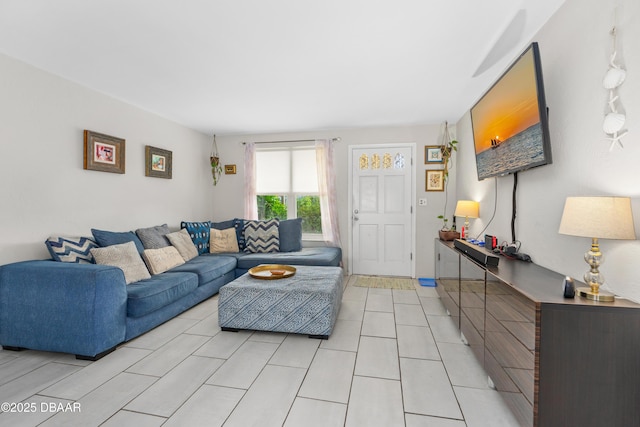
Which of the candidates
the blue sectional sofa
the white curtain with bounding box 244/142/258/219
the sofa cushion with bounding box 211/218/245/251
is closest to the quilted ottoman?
the blue sectional sofa

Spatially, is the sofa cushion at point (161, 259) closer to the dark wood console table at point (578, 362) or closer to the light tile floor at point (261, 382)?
the light tile floor at point (261, 382)

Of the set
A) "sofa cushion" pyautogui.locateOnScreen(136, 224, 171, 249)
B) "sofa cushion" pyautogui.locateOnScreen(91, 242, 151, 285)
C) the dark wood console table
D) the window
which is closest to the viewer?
the dark wood console table

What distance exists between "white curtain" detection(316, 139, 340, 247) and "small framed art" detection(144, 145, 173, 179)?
213 cm

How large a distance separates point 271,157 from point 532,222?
381 cm

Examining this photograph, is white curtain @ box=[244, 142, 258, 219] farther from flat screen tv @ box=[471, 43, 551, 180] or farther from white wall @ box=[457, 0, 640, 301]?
white wall @ box=[457, 0, 640, 301]

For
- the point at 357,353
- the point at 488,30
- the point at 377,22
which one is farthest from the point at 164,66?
the point at 357,353

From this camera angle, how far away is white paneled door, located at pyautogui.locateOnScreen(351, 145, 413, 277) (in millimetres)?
4543

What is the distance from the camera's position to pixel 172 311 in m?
2.89

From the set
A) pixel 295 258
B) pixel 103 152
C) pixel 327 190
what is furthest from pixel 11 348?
pixel 327 190

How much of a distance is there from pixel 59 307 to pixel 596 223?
323 cm

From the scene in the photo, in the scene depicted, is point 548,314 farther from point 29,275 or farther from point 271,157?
point 271,157

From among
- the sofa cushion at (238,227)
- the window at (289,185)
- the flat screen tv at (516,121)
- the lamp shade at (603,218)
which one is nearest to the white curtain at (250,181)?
the window at (289,185)

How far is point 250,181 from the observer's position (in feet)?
16.1

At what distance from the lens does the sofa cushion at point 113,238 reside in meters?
2.87
